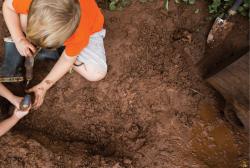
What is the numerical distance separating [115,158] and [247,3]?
1210 millimetres

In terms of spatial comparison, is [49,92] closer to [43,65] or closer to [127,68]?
[43,65]

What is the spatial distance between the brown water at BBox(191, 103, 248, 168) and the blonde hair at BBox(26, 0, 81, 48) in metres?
0.97

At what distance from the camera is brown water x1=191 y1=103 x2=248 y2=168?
200cm

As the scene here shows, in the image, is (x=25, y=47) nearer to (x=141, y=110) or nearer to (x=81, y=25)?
(x=81, y=25)

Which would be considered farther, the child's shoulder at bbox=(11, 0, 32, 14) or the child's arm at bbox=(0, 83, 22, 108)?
the child's arm at bbox=(0, 83, 22, 108)

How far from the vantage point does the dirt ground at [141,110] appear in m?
1.96

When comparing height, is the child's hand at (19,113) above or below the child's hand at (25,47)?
below

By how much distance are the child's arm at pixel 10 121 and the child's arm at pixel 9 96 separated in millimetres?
50

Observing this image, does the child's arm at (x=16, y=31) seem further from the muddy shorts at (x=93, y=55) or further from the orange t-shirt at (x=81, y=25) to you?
the muddy shorts at (x=93, y=55)

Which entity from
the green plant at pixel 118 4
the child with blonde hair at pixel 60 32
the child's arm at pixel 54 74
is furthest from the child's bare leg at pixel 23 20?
the green plant at pixel 118 4

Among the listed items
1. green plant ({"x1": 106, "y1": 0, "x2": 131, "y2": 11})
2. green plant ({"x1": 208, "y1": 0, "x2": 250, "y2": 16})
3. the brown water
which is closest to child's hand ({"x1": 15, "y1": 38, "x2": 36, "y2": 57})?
green plant ({"x1": 106, "y1": 0, "x2": 131, "y2": 11})

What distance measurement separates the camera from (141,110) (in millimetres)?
2172

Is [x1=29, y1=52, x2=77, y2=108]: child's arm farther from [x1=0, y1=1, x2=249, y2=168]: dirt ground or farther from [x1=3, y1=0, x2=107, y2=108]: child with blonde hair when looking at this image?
[x1=0, y1=1, x2=249, y2=168]: dirt ground

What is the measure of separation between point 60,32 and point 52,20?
69 mm
